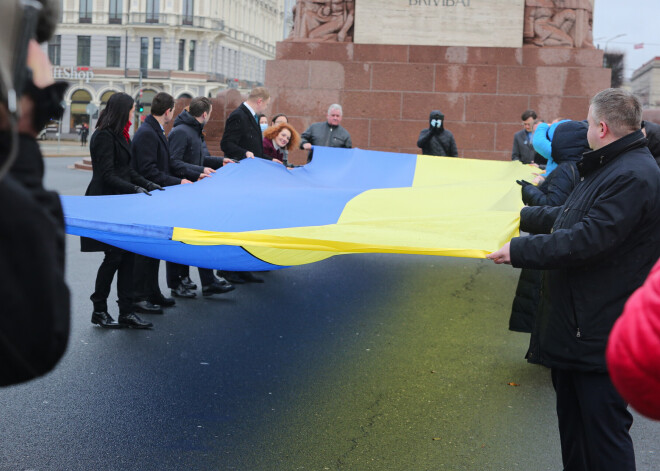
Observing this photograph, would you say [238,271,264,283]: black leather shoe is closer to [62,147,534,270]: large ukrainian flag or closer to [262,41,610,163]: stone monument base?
[62,147,534,270]: large ukrainian flag

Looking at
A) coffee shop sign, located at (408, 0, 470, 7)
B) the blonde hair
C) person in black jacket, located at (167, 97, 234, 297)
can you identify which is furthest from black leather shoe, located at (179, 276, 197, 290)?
coffee shop sign, located at (408, 0, 470, 7)

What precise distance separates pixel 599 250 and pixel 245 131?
21.5 ft

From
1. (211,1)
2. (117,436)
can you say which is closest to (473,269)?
(117,436)

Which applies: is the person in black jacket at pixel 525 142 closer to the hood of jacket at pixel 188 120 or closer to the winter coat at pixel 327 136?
the winter coat at pixel 327 136

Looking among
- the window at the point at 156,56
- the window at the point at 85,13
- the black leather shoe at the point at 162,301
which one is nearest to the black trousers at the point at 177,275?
the black leather shoe at the point at 162,301

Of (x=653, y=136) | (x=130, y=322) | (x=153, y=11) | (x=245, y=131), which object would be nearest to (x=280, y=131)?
(x=245, y=131)

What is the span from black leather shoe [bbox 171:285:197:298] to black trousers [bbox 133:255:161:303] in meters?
0.64

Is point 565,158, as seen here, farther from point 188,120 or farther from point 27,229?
point 188,120

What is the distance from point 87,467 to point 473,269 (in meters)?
7.79

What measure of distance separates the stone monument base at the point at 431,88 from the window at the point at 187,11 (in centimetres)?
6592

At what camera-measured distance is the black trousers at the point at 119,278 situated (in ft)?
24.0

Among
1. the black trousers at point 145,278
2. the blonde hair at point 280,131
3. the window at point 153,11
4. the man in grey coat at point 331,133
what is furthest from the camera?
the window at point 153,11

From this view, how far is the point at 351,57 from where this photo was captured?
16.3 metres

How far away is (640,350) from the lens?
5.10ft
